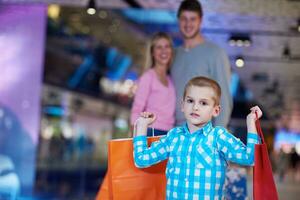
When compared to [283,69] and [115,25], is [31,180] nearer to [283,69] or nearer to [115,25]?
[283,69]

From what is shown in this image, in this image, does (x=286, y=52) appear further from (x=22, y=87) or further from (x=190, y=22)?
(x=190, y=22)

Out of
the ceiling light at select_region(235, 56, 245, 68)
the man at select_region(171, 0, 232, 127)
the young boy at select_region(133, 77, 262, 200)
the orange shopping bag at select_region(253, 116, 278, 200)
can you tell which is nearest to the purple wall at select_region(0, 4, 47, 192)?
the ceiling light at select_region(235, 56, 245, 68)

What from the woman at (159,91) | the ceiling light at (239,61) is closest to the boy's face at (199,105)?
the woman at (159,91)

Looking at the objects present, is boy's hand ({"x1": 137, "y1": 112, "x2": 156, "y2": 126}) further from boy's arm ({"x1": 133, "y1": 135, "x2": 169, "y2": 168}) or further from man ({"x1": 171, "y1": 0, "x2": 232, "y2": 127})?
man ({"x1": 171, "y1": 0, "x2": 232, "y2": 127})

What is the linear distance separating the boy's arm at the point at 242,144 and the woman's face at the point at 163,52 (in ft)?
4.58

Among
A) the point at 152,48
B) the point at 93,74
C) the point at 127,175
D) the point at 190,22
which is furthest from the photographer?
the point at 93,74

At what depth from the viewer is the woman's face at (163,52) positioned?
4043 mm

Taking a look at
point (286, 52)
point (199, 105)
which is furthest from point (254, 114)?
point (286, 52)

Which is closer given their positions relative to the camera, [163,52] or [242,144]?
[242,144]

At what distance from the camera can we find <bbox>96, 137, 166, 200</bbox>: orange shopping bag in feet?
9.89

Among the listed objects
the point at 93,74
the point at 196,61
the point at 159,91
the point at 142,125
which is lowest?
the point at 142,125

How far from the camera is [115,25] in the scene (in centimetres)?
1506

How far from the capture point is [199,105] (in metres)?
2.71

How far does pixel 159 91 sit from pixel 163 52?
0.89 ft
